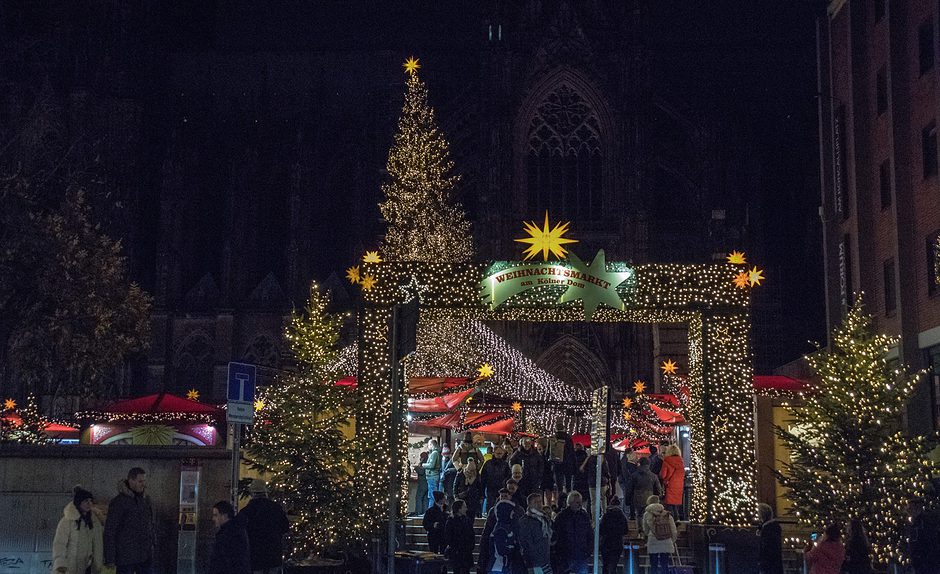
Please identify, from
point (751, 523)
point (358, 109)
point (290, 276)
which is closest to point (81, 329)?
point (751, 523)

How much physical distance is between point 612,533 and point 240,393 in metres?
5.97

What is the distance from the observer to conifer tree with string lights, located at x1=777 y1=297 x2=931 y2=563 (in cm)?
1803

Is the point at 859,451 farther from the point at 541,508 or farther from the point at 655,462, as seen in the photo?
the point at 541,508

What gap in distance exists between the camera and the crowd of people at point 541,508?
13.8 meters

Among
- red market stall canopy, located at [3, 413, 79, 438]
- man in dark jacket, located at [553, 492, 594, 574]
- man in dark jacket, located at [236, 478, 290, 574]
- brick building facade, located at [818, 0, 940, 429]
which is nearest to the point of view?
man in dark jacket, located at [236, 478, 290, 574]

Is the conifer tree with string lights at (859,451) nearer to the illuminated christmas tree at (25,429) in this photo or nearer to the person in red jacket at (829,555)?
the person in red jacket at (829,555)

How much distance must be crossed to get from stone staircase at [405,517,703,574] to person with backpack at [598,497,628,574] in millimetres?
2028

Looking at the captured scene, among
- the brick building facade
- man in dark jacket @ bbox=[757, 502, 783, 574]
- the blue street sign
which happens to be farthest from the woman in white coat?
the brick building facade

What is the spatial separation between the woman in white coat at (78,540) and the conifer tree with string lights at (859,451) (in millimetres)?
11120

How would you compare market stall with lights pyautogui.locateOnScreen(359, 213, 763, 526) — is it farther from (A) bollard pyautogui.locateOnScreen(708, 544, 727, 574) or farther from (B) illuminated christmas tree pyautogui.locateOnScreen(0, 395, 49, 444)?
(B) illuminated christmas tree pyautogui.locateOnScreen(0, 395, 49, 444)

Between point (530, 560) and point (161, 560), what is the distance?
6.26 metres

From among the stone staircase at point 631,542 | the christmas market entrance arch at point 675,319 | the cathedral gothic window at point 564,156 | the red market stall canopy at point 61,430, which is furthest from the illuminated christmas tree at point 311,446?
the cathedral gothic window at point 564,156

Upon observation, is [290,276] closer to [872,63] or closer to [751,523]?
[872,63]

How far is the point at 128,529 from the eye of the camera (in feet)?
41.8
